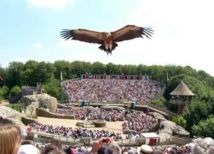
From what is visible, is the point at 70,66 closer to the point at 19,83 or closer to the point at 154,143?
the point at 19,83

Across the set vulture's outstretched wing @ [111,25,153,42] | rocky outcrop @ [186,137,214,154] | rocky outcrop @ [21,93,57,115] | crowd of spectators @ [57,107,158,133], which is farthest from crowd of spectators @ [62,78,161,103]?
rocky outcrop @ [186,137,214,154]

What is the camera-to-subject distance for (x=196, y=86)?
7638cm

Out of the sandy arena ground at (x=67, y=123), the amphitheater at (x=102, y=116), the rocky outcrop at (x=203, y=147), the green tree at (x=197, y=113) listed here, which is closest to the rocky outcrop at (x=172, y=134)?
the amphitheater at (x=102, y=116)

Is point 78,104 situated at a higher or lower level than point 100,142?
lower

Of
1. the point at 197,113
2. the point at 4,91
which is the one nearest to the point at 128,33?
the point at 197,113

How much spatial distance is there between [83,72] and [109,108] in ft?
170

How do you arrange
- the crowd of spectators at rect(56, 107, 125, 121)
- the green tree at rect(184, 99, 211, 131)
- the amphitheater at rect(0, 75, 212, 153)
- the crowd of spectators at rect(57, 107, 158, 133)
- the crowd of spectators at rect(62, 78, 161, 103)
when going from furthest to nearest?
the crowd of spectators at rect(62, 78, 161, 103)
the crowd of spectators at rect(56, 107, 125, 121)
the crowd of spectators at rect(57, 107, 158, 133)
the green tree at rect(184, 99, 211, 131)
the amphitheater at rect(0, 75, 212, 153)

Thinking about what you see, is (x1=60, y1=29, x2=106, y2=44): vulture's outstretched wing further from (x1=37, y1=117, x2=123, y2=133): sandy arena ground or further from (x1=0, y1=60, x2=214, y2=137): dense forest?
(x1=0, y1=60, x2=214, y2=137): dense forest

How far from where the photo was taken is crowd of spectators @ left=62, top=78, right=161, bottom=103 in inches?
3344

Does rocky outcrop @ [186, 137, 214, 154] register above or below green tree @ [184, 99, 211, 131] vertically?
above

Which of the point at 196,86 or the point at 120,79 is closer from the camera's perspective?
the point at 196,86

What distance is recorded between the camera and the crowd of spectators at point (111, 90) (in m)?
84.9

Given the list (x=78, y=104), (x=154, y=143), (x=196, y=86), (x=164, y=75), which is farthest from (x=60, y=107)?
(x=164, y=75)

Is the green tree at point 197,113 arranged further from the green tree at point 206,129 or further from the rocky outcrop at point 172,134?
the green tree at point 206,129
